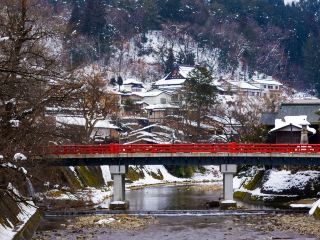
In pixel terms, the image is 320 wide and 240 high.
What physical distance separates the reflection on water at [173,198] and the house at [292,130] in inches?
348

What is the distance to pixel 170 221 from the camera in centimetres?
3544

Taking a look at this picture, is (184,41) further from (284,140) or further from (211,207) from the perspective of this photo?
(211,207)

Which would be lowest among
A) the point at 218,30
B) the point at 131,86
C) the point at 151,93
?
the point at 151,93

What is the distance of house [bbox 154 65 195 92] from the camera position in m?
120

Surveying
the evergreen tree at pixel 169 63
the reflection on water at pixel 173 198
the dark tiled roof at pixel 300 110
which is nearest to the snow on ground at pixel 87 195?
the reflection on water at pixel 173 198

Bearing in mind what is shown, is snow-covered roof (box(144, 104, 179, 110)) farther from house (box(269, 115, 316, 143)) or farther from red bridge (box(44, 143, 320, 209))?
red bridge (box(44, 143, 320, 209))

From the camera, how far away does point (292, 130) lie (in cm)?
5294

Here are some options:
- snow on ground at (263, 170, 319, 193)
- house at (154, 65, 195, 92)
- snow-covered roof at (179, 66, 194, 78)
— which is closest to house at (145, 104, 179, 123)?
house at (154, 65, 195, 92)

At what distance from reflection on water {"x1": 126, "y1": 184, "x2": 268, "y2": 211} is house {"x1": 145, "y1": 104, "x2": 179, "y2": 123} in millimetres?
35146

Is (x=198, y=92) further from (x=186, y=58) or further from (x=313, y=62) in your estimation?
(x=313, y=62)

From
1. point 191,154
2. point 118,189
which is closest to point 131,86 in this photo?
point 118,189

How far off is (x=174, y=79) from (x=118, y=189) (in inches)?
3307

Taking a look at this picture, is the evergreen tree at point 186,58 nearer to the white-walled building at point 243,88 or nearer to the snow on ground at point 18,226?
the white-walled building at point 243,88

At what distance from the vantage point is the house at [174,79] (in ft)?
394
